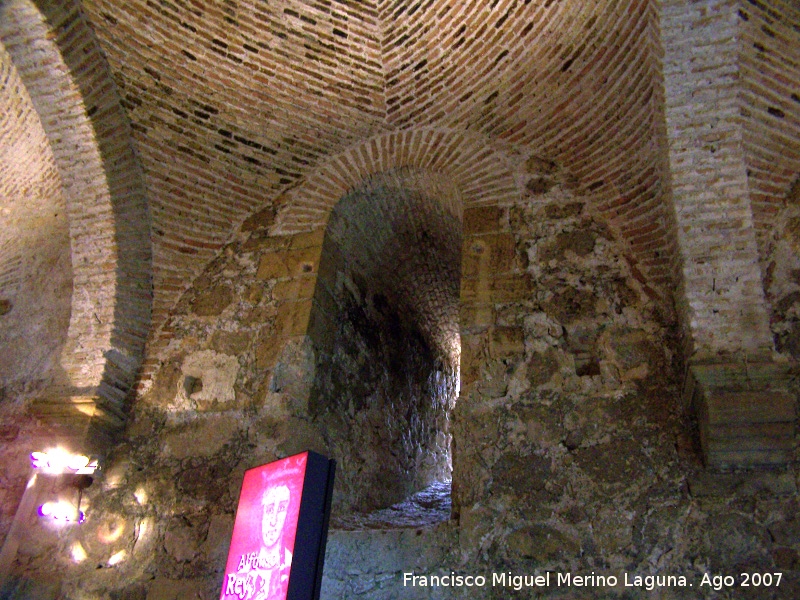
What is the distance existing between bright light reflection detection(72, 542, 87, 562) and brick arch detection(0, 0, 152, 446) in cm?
68

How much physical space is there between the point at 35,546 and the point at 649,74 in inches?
164

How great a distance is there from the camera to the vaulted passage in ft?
13.1

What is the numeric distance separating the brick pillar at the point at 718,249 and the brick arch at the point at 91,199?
3.22 m

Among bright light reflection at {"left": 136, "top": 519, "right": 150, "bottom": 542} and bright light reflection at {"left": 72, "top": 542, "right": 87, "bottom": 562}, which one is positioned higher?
bright light reflection at {"left": 136, "top": 519, "right": 150, "bottom": 542}

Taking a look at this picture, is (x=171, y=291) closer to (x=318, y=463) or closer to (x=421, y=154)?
(x=421, y=154)

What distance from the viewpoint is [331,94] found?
4.30 meters

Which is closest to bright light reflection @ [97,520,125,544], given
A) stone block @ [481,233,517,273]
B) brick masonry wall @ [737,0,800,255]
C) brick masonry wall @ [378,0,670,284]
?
Answer: stone block @ [481,233,517,273]

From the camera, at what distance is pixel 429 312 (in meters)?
5.62

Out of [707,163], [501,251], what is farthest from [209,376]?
[707,163]

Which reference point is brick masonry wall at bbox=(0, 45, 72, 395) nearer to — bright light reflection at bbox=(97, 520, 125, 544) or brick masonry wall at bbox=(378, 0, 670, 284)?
bright light reflection at bbox=(97, 520, 125, 544)

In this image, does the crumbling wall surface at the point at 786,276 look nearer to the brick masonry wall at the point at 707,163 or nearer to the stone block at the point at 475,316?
the brick masonry wall at the point at 707,163

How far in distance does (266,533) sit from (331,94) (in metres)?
2.96

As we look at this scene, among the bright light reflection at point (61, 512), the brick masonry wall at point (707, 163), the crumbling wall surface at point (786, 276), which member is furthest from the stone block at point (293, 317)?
the crumbling wall surface at point (786, 276)

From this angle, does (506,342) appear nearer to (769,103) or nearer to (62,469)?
(769,103)
